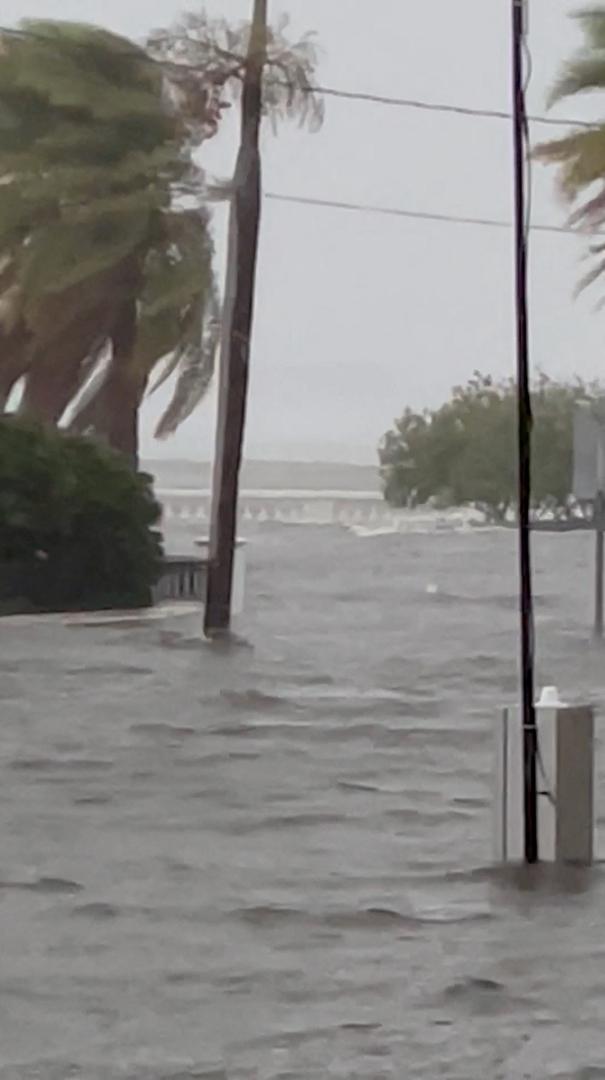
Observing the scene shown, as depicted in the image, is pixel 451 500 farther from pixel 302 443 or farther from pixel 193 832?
pixel 193 832

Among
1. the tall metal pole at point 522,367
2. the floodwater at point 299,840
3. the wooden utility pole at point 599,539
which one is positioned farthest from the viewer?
the wooden utility pole at point 599,539

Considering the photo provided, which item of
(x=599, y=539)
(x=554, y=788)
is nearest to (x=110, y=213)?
(x=599, y=539)

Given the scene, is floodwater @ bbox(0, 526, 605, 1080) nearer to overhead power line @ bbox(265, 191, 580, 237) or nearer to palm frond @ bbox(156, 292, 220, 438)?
palm frond @ bbox(156, 292, 220, 438)

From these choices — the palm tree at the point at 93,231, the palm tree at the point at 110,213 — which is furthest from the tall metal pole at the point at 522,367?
the palm tree at the point at 93,231

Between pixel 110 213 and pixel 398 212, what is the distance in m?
0.36

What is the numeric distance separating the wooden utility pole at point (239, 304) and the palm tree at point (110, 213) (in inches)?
0.7

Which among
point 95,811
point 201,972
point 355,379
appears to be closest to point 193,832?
point 95,811

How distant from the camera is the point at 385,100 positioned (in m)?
2.40

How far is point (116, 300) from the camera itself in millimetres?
2307

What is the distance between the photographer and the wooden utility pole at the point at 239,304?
7.68ft

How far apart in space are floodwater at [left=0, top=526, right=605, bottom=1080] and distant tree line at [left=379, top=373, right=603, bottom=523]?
5 centimetres

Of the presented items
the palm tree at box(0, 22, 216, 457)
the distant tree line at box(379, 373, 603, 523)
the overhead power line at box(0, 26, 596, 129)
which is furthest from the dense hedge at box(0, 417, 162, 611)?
the overhead power line at box(0, 26, 596, 129)

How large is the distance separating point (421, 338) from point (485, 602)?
34cm

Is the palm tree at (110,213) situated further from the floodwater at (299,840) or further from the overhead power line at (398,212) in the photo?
the floodwater at (299,840)
